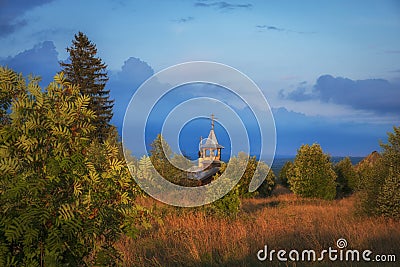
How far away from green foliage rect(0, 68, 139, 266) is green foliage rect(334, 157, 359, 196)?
87.7ft

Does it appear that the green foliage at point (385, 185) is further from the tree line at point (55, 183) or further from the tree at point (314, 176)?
the tree at point (314, 176)

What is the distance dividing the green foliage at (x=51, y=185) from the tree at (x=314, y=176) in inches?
800

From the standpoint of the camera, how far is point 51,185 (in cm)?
391

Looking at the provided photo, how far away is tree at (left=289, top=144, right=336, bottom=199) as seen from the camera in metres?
23.3

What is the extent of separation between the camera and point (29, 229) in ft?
12.3

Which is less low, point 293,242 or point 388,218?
point 388,218

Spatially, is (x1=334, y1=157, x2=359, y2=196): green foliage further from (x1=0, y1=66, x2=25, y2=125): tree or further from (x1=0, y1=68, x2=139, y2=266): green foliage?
(x1=0, y1=66, x2=25, y2=125): tree

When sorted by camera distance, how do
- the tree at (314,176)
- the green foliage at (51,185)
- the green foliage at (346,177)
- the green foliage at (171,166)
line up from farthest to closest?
the green foliage at (346,177)
the tree at (314,176)
the green foliage at (171,166)
the green foliage at (51,185)

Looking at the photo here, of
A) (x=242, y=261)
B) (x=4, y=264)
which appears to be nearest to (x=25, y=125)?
(x=4, y=264)

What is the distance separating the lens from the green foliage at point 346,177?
28812 mm

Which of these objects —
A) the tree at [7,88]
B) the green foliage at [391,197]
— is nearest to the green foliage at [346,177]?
the green foliage at [391,197]

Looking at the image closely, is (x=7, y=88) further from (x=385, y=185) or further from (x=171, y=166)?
(x=385, y=185)

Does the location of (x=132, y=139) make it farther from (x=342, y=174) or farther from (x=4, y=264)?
(x=342, y=174)

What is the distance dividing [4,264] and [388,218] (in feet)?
34.4
